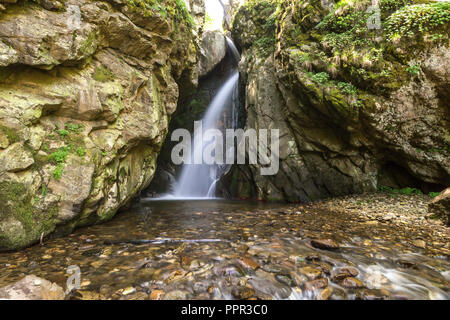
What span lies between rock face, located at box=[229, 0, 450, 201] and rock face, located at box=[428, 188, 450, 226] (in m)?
2.48

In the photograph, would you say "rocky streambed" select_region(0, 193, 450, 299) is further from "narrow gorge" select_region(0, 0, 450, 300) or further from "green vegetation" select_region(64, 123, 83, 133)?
"green vegetation" select_region(64, 123, 83, 133)

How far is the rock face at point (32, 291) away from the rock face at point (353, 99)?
27.7 ft

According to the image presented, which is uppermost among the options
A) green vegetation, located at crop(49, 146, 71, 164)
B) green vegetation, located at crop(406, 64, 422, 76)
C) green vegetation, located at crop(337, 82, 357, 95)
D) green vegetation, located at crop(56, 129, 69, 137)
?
green vegetation, located at crop(406, 64, 422, 76)

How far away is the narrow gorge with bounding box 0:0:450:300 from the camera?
254 centimetres

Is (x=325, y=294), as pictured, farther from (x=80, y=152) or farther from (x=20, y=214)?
(x=80, y=152)

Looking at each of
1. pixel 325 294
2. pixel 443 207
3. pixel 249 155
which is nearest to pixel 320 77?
pixel 249 155

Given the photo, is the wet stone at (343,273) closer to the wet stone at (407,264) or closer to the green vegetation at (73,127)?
the wet stone at (407,264)

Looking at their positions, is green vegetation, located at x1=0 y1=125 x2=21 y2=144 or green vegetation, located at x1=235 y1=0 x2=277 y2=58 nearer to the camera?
green vegetation, located at x1=0 y1=125 x2=21 y2=144

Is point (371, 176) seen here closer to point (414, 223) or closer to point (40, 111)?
point (414, 223)

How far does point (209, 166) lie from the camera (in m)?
15.0

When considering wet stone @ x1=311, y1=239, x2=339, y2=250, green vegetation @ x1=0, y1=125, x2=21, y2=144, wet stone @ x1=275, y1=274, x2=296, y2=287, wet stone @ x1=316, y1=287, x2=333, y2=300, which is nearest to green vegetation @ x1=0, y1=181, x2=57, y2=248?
green vegetation @ x1=0, y1=125, x2=21, y2=144

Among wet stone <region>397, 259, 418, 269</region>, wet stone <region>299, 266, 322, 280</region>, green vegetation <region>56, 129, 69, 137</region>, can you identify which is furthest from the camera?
green vegetation <region>56, 129, 69, 137</region>

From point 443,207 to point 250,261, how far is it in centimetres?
481

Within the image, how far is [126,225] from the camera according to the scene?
4.95m
